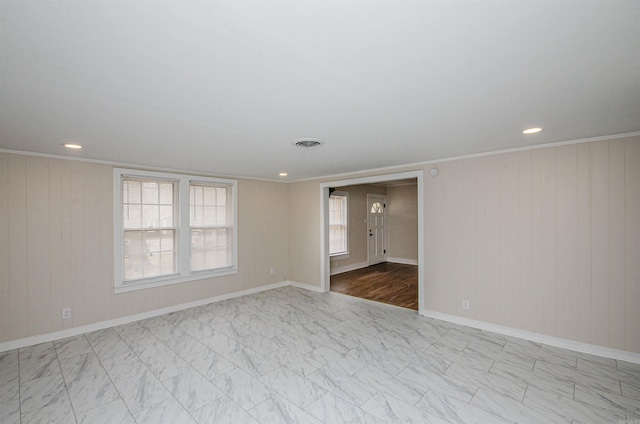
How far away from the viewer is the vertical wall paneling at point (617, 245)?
2.95 meters

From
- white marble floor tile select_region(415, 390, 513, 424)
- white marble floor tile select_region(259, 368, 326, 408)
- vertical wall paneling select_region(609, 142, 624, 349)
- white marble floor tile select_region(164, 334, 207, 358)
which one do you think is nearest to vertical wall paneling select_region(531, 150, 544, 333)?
vertical wall paneling select_region(609, 142, 624, 349)

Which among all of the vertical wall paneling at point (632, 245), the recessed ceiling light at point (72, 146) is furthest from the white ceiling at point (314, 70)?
the vertical wall paneling at point (632, 245)

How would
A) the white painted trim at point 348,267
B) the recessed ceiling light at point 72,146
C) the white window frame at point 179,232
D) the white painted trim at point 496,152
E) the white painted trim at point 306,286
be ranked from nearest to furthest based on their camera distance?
the white painted trim at point 496,152, the recessed ceiling light at point 72,146, the white window frame at point 179,232, the white painted trim at point 306,286, the white painted trim at point 348,267

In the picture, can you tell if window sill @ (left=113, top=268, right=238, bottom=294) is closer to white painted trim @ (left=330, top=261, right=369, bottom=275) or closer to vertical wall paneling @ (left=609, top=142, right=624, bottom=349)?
white painted trim @ (left=330, top=261, right=369, bottom=275)

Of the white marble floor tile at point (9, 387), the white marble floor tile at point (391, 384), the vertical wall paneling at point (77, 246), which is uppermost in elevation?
the vertical wall paneling at point (77, 246)

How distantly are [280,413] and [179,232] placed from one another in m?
3.43

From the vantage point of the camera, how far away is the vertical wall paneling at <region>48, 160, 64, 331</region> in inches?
141

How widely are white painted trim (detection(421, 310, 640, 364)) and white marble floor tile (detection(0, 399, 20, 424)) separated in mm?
4390

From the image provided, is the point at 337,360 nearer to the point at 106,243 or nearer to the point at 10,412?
the point at 10,412

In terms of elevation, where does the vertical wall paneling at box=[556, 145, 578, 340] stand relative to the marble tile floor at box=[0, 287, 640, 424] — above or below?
above

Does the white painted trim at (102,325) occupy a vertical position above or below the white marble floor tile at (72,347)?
above

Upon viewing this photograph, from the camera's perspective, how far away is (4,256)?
130 inches

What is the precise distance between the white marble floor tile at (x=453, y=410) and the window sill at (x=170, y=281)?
3.87 m

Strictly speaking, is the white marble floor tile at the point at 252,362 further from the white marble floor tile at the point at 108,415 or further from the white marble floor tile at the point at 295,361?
the white marble floor tile at the point at 108,415
